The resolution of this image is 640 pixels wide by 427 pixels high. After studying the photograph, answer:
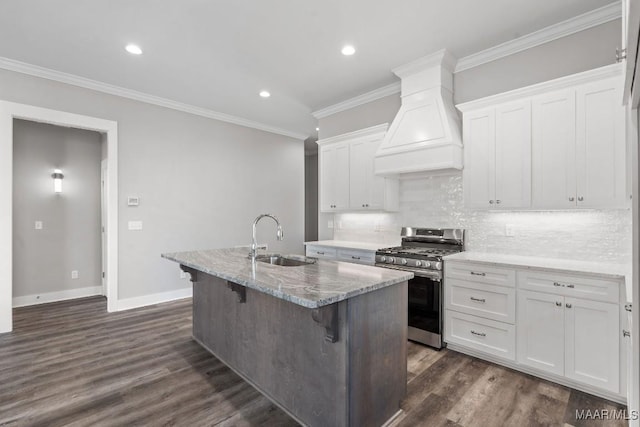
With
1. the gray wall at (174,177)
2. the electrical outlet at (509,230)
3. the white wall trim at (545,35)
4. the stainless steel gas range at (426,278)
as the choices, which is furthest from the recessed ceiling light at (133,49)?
the electrical outlet at (509,230)

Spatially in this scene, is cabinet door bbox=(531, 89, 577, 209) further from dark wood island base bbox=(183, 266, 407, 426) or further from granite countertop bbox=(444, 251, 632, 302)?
dark wood island base bbox=(183, 266, 407, 426)

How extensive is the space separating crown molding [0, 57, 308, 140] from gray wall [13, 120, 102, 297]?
51.0 inches

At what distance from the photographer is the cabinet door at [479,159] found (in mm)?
3043

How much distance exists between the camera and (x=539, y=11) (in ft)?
8.46

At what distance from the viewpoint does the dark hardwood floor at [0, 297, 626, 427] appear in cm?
204

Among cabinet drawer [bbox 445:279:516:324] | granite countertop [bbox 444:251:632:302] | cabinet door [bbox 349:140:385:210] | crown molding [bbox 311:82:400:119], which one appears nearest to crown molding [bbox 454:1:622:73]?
crown molding [bbox 311:82:400:119]

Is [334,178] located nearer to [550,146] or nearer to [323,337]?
[550,146]

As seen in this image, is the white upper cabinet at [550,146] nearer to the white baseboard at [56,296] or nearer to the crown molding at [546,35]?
the crown molding at [546,35]

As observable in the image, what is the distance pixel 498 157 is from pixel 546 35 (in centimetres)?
114

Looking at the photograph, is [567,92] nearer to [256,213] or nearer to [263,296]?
[263,296]

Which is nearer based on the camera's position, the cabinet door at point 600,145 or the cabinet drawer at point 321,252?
the cabinet door at point 600,145

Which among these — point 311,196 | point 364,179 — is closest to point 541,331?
point 364,179

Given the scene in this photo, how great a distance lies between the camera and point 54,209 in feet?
15.5

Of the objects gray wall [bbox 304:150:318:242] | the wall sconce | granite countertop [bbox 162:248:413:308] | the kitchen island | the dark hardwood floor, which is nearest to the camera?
granite countertop [bbox 162:248:413:308]
